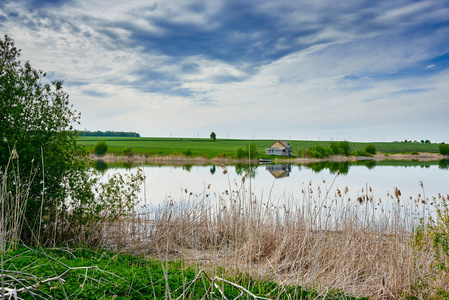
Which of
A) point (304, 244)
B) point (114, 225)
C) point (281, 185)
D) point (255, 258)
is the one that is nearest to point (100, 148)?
point (281, 185)

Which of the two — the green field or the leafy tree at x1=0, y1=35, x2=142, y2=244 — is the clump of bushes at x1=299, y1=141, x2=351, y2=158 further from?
the leafy tree at x1=0, y1=35, x2=142, y2=244

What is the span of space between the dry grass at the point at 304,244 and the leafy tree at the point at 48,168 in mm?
685

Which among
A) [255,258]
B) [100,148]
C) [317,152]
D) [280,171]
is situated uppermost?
[100,148]

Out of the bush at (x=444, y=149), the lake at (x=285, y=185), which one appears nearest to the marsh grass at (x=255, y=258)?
the lake at (x=285, y=185)

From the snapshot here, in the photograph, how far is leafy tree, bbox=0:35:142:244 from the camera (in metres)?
6.40

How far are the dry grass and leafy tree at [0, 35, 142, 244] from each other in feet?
2.25

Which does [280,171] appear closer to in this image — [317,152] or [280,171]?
[280,171]

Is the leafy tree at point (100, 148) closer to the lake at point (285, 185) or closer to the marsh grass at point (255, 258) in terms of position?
the lake at point (285, 185)

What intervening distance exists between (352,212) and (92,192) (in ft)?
20.0

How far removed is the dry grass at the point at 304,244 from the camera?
5.42 meters

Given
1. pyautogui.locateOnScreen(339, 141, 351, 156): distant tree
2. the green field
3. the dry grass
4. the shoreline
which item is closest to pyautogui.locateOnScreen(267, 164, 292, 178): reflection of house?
the shoreline

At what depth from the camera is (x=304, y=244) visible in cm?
652

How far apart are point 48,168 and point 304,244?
17.5 ft

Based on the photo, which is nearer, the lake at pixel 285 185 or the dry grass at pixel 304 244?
the dry grass at pixel 304 244
